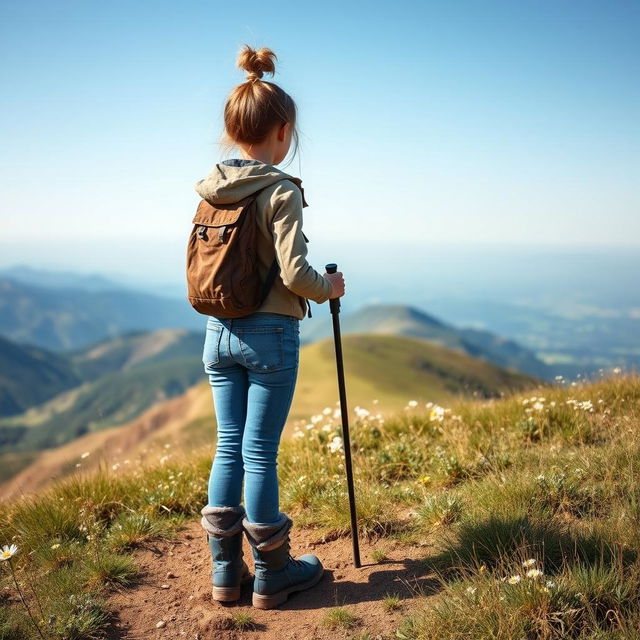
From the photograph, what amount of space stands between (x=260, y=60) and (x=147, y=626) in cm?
369

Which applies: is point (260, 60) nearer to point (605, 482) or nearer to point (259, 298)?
point (259, 298)

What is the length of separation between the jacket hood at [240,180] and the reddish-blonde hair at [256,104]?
0.60 ft

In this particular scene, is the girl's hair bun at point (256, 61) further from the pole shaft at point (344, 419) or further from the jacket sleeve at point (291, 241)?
the pole shaft at point (344, 419)

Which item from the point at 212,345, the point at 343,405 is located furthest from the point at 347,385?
the point at 212,345

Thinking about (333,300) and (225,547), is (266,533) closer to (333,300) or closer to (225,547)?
(225,547)

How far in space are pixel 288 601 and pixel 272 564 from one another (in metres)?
0.34

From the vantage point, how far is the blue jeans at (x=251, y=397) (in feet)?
11.4

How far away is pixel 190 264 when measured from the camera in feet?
11.8

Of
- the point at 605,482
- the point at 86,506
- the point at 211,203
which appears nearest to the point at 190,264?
the point at 211,203

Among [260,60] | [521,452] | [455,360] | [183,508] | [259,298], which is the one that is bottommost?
[455,360]

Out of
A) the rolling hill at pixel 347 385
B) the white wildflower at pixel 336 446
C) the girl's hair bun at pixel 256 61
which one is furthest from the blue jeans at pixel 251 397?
the rolling hill at pixel 347 385

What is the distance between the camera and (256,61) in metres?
3.39

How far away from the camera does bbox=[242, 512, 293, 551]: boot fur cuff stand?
3.66m

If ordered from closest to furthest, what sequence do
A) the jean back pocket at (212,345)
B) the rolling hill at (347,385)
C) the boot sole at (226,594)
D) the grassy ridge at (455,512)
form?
the grassy ridge at (455,512) < the jean back pocket at (212,345) < the boot sole at (226,594) < the rolling hill at (347,385)
